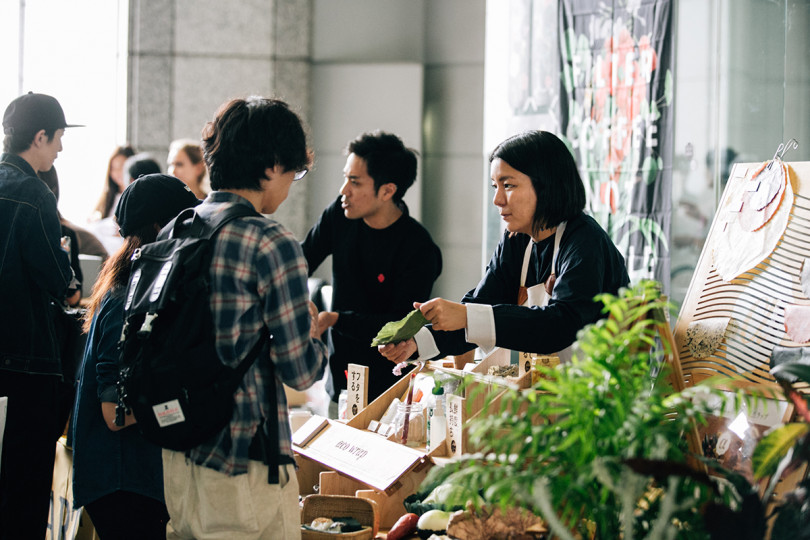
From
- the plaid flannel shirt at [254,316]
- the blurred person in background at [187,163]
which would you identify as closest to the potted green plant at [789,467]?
the plaid flannel shirt at [254,316]

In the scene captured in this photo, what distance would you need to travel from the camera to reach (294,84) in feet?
20.7

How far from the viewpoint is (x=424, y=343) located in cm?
Result: 239

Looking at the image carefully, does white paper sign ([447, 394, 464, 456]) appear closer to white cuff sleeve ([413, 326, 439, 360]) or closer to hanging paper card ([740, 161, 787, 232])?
white cuff sleeve ([413, 326, 439, 360])

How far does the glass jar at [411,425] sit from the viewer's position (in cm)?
232

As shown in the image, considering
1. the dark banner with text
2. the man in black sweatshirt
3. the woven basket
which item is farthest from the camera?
the dark banner with text

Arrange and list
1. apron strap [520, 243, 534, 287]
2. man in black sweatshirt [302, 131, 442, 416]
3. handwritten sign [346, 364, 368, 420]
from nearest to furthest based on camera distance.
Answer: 1. apron strap [520, 243, 534, 287]
2. handwritten sign [346, 364, 368, 420]
3. man in black sweatshirt [302, 131, 442, 416]

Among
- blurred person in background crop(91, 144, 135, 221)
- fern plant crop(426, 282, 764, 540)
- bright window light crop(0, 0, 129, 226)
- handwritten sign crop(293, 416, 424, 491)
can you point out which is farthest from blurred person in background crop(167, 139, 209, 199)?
fern plant crop(426, 282, 764, 540)

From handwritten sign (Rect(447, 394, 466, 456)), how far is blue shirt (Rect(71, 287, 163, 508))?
2.40 ft

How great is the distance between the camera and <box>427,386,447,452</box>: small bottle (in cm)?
221

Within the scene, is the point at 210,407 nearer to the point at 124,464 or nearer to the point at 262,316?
the point at 262,316

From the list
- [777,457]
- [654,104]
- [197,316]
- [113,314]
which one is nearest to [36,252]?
[113,314]

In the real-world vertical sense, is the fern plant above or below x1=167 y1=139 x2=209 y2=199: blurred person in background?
below

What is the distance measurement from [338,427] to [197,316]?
102 centimetres

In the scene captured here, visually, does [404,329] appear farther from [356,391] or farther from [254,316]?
[254,316]
